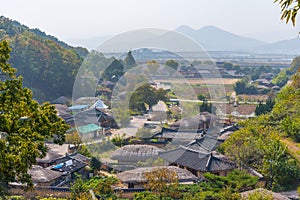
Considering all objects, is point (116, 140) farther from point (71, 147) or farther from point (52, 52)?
point (52, 52)

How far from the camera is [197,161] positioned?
41.3ft

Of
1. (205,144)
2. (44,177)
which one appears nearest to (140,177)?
(44,177)

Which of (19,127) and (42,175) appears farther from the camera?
(42,175)

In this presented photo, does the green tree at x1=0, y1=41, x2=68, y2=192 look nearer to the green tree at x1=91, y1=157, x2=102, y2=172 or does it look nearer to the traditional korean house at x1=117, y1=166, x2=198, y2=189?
the traditional korean house at x1=117, y1=166, x2=198, y2=189

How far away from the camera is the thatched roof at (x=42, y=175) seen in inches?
436

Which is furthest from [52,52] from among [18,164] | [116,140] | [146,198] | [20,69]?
Answer: [18,164]

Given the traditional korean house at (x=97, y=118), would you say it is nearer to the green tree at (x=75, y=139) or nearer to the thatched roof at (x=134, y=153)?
the green tree at (x=75, y=139)

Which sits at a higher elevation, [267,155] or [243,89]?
[267,155]

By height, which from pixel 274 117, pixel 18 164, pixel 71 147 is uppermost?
pixel 18 164

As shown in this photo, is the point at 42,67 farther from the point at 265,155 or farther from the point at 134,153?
the point at 265,155

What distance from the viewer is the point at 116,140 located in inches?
582

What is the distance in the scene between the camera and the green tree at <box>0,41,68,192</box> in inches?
177

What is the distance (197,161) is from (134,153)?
6.99 feet

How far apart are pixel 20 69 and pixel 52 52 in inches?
130
